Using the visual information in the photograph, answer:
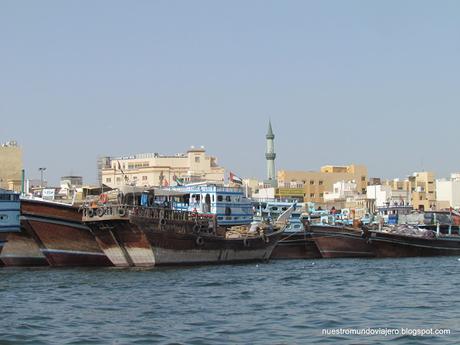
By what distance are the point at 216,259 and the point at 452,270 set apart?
11417mm

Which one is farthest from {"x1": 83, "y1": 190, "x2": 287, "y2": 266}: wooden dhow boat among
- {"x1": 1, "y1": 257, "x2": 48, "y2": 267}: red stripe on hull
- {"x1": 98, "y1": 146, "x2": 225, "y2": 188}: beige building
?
{"x1": 98, "y1": 146, "x2": 225, "y2": 188}: beige building

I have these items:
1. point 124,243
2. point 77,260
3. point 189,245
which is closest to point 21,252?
point 77,260

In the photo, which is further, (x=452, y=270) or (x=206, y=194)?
(x=206, y=194)

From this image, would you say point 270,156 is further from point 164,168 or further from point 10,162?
point 10,162

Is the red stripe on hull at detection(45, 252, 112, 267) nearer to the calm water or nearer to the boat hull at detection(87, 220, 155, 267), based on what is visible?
the calm water

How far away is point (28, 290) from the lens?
102ft

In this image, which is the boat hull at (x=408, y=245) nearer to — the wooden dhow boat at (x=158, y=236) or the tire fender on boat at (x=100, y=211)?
the wooden dhow boat at (x=158, y=236)

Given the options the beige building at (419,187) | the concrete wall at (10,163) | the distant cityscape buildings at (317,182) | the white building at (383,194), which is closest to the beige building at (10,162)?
the concrete wall at (10,163)

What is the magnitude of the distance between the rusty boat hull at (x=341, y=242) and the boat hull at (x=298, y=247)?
0.44 meters

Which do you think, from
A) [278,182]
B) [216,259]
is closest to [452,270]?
[216,259]

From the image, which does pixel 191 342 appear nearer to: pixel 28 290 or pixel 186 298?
pixel 186 298

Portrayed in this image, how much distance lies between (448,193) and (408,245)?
218ft

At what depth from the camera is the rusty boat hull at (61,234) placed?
41469 millimetres

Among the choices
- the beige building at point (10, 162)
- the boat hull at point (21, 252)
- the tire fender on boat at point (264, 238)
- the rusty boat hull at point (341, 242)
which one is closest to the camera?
the boat hull at point (21, 252)
